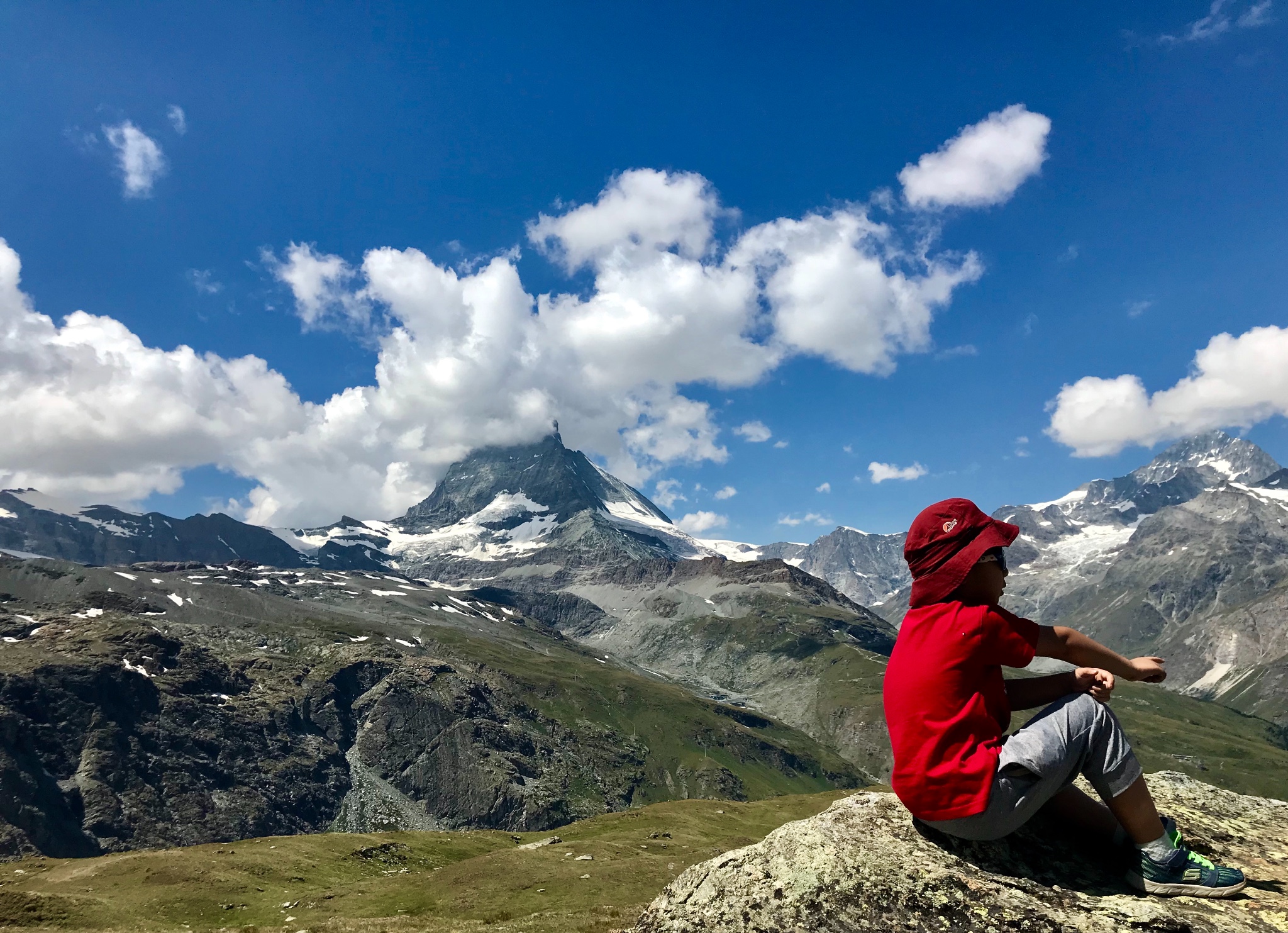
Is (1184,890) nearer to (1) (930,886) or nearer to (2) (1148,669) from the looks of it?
(2) (1148,669)

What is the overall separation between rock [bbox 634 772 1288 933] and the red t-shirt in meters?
0.94

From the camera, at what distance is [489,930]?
27453mm

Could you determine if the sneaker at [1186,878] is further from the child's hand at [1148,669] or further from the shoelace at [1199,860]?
the child's hand at [1148,669]

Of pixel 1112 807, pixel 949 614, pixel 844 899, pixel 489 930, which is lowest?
pixel 489 930

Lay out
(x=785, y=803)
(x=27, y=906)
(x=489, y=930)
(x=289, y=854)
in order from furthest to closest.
→ (x=785, y=803) → (x=289, y=854) → (x=27, y=906) → (x=489, y=930)

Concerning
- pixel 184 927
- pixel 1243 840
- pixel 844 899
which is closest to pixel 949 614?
pixel 844 899

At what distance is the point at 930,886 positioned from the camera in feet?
29.1

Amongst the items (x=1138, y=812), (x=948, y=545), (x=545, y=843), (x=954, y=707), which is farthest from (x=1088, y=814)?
(x=545, y=843)

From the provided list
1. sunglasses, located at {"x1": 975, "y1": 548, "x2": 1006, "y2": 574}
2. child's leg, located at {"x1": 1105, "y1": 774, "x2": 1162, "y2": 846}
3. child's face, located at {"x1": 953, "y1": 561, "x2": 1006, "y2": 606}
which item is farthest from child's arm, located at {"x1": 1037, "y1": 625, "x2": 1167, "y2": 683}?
child's leg, located at {"x1": 1105, "y1": 774, "x2": 1162, "y2": 846}

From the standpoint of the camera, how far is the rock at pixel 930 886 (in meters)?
8.42

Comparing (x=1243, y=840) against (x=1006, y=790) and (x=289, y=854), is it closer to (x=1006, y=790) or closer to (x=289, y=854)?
(x=1006, y=790)

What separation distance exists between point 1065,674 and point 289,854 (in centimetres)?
8353

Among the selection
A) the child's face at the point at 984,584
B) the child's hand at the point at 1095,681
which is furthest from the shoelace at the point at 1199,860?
the child's face at the point at 984,584

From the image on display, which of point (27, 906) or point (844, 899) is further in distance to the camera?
point (27, 906)
